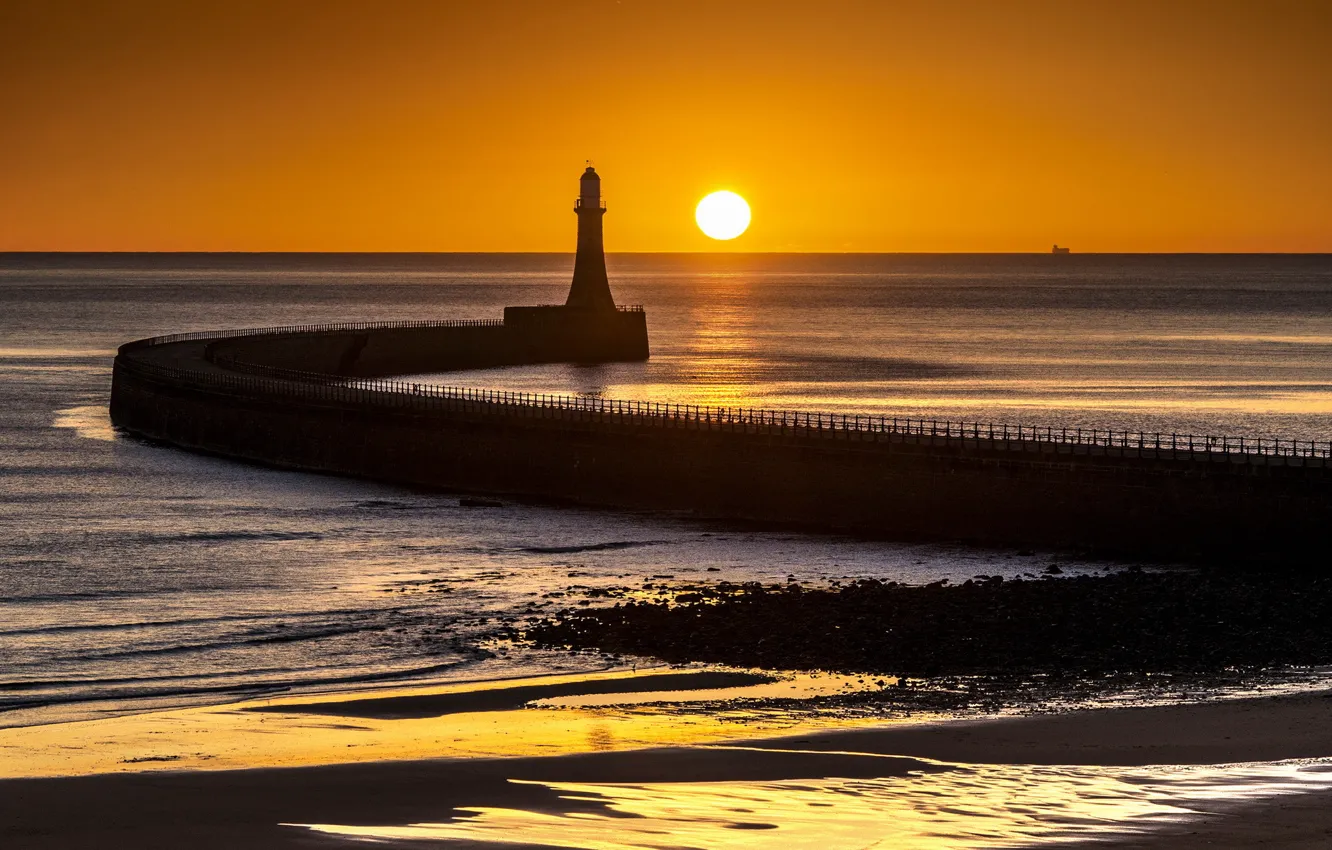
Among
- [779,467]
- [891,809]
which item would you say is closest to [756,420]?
[779,467]

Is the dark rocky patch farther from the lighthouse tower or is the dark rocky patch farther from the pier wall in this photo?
the lighthouse tower

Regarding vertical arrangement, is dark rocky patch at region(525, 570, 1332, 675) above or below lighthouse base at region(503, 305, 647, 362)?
below

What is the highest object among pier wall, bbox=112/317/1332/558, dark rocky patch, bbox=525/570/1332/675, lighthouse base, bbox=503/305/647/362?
lighthouse base, bbox=503/305/647/362

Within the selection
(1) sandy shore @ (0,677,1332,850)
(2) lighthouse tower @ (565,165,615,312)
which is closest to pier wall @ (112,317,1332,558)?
(1) sandy shore @ (0,677,1332,850)

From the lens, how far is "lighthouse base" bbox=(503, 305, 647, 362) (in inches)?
5128

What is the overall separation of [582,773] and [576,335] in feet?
350

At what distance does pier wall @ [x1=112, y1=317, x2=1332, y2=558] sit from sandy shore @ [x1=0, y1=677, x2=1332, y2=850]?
18.2m

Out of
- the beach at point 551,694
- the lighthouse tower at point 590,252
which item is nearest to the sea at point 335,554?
the beach at point 551,694

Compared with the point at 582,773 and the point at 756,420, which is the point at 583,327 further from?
the point at 582,773

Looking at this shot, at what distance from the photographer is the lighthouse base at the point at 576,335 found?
427 feet

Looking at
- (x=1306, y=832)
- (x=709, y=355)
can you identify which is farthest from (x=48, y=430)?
(x=1306, y=832)

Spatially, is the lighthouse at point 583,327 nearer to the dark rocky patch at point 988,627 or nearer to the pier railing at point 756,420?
the pier railing at point 756,420

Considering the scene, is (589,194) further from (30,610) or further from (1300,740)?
(1300,740)

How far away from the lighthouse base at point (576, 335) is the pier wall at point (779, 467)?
46.1 m
